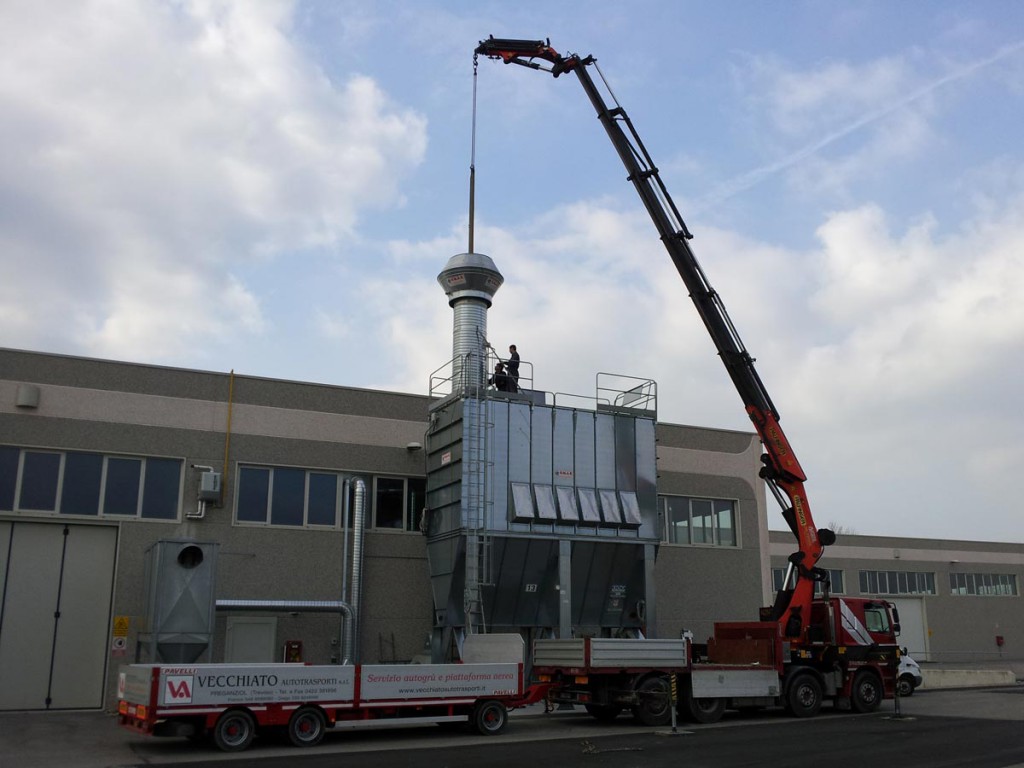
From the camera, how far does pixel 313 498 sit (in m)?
25.4

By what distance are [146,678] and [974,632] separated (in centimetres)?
5422

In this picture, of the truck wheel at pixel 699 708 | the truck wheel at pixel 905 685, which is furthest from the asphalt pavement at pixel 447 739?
the truck wheel at pixel 905 685

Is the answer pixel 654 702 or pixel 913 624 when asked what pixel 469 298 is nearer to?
pixel 654 702

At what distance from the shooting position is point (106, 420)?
2355 cm

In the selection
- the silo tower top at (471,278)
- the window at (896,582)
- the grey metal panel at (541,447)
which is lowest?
the window at (896,582)

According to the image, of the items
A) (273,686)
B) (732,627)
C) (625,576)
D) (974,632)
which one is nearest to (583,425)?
(625,576)

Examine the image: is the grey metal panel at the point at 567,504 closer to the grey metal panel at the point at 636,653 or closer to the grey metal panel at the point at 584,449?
the grey metal panel at the point at 584,449

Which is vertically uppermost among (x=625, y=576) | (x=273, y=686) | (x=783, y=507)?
(x=783, y=507)

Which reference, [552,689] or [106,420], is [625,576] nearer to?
[552,689]

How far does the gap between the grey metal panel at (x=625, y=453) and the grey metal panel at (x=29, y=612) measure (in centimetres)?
1424

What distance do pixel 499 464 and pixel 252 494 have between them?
21.3 feet

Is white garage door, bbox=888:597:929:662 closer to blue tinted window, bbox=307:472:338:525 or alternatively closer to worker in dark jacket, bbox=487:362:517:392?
worker in dark jacket, bbox=487:362:517:392

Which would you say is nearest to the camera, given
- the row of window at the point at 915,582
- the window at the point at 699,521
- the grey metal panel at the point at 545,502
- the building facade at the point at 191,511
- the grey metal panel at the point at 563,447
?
the building facade at the point at 191,511

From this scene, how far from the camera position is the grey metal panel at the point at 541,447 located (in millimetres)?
24844
